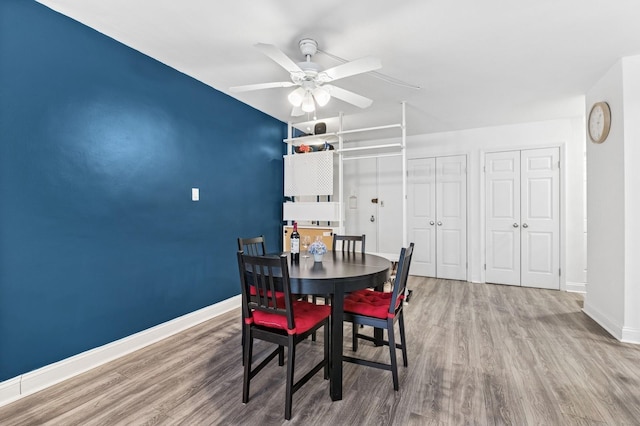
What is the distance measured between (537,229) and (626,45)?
2808 millimetres

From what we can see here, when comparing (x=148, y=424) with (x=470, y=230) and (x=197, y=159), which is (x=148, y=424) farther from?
(x=470, y=230)

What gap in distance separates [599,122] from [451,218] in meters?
2.42

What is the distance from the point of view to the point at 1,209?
6.18 feet

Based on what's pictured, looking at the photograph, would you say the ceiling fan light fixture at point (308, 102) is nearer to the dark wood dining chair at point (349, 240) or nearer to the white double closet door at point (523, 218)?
the dark wood dining chair at point (349, 240)

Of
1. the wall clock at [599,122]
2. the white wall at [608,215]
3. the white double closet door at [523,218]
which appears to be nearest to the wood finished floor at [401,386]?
the white wall at [608,215]

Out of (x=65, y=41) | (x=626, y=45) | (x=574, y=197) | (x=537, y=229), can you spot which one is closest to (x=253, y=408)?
(x=65, y=41)

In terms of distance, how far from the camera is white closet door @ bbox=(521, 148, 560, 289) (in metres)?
4.59

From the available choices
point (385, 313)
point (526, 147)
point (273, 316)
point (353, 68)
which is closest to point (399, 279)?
point (385, 313)

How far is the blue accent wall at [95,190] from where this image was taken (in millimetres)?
1955

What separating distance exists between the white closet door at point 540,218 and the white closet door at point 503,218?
95mm

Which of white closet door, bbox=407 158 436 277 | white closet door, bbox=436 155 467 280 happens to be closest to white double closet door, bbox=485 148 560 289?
white closet door, bbox=436 155 467 280

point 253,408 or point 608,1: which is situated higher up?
point 608,1

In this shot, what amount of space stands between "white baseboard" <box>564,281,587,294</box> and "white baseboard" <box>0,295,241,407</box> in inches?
197

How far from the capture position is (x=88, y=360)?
7.49 ft
